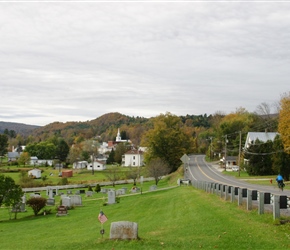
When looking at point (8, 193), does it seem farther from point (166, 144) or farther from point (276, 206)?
point (166, 144)

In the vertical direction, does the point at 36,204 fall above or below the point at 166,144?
below

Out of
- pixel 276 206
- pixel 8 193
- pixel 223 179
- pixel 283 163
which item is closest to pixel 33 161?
pixel 223 179

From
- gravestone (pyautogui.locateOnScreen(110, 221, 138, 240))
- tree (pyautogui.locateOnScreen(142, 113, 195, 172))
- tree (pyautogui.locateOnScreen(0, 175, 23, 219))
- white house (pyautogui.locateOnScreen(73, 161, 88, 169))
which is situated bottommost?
white house (pyautogui.locateOnScreen(73, 161, 88, 169))

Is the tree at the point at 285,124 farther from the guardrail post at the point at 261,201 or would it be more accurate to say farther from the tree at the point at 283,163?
the guardrail post at the point at 261,201

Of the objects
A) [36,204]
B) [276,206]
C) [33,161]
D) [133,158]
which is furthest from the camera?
[33,161]

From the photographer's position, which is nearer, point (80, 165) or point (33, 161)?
point (80, 165)

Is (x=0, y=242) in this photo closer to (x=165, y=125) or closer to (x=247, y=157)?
(x=247, y=157)

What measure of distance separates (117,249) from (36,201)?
73.2 feet

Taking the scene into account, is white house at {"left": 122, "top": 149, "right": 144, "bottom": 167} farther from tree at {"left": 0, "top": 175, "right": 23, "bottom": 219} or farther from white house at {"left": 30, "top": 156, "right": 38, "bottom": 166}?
tree at {"left": 0, "top": 175, "right": 23, "bottom": 219}

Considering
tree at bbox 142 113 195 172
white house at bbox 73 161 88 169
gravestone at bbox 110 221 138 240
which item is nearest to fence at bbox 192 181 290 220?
gravestone at bbox 110 221 138 240

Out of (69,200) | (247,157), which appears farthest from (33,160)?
(69,200)

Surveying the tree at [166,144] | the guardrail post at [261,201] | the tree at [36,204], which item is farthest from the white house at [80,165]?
the guardrail post at [261,201]

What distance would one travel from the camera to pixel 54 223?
25781 mm

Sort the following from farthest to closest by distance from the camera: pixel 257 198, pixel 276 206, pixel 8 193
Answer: pixel 8 193 < pixel 257 198 < pixel 276 206
